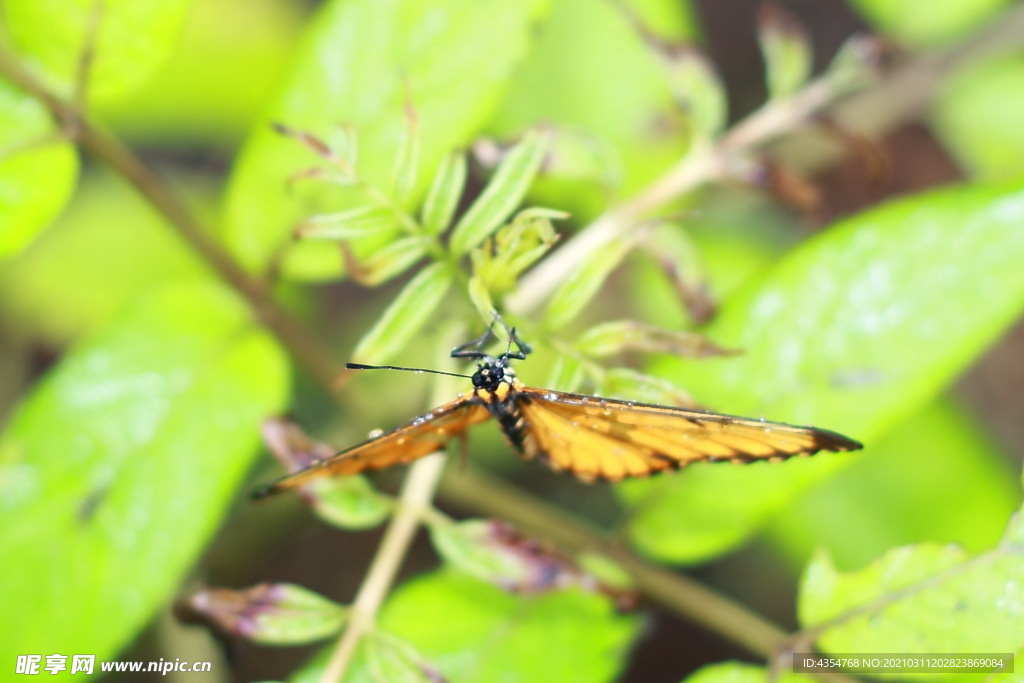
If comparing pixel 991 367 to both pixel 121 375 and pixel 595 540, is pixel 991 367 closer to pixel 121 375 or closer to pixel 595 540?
pixel 595 540

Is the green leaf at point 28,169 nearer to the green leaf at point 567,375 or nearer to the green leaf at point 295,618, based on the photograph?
the green leaf at point 295,618

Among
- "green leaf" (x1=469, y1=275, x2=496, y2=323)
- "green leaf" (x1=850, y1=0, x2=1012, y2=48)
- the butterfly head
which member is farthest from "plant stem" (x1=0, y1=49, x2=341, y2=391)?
"green leaf" (x1=850, y1=0, x2=1012, y2=48)

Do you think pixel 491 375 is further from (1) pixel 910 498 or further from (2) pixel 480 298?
(1) pixel 910 498

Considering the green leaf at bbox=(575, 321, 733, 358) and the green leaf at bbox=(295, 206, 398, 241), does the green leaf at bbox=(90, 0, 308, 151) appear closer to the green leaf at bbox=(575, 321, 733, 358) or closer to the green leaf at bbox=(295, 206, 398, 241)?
the green leaf at bbox=(295, 206, 398, 241)

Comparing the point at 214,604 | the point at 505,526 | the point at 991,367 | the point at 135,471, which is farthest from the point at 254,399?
the point at 991,367

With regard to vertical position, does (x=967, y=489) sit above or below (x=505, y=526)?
above

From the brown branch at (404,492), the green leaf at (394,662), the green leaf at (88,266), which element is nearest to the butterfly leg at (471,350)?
the brown branch at (404,492)
